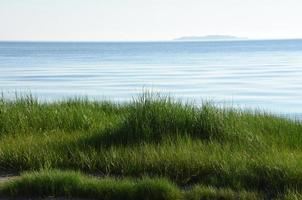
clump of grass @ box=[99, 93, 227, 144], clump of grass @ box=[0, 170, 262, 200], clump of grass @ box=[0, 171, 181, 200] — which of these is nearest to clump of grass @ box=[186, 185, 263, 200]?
clump of grass @ box=[0, 170, 262, 200]

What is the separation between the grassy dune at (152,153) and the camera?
7.88 metres

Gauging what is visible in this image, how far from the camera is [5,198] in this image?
7895mm

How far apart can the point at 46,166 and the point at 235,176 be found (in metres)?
2.55

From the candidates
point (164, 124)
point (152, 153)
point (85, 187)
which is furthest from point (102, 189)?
point (164, 124)

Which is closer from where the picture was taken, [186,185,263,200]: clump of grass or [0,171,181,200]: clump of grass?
[186,185,263,200]: clump of grass

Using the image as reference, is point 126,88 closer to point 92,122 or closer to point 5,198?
point 92,122

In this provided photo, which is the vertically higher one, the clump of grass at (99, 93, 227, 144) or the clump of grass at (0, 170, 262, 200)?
the clump of grass at (99, 93, 227, 144)

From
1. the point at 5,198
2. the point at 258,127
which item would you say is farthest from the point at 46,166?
the point at 258,127

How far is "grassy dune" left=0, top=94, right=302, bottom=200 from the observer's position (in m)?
7.88

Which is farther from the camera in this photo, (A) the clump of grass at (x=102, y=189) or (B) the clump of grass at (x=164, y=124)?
(B) the clump of grass at (x=164, y=124)

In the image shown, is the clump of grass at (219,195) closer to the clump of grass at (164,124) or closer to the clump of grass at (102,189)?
the clump of grass at (102,189)

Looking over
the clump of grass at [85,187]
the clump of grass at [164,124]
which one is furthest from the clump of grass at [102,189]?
the clump of grass at [164,124]

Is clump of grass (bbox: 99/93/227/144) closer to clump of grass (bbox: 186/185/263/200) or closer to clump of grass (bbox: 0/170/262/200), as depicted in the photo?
clump of grass (bbox: 0/170/262/200)

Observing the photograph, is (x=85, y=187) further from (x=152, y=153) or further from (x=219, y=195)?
(x=219, y=195)
